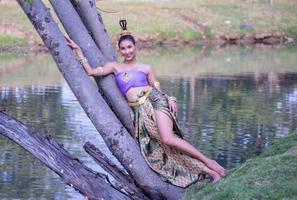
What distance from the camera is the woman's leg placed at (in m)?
7.58

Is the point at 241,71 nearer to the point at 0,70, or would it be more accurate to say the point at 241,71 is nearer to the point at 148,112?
the point at 0,70

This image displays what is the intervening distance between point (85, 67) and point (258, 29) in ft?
124

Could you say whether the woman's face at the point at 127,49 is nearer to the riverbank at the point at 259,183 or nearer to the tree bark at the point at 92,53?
the tree bark at the point at 92,53

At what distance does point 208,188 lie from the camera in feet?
24.0

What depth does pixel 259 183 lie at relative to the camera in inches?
273

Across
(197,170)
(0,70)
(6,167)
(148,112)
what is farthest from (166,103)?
(0,70)

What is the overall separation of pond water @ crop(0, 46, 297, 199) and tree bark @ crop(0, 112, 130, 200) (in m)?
3.80

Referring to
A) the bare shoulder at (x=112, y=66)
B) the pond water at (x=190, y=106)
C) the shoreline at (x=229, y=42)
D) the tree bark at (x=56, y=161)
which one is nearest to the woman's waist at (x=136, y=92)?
the bare shoulder at (x=112, y=66)

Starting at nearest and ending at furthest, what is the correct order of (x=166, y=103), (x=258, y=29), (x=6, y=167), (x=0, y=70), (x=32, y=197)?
(x=166, y=103) → (x=32, y=197) → (x=6, y=167) → (x=0, y=70) → (x=258, y=29)

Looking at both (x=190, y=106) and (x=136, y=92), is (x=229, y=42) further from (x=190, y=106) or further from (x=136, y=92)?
(x=136, y=92)

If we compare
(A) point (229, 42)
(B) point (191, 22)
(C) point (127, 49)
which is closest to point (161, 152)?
(C) point (127, 49)

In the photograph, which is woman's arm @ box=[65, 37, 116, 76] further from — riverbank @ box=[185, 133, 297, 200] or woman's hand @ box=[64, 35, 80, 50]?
riverbank @ box=[185, 133, 297, 200]

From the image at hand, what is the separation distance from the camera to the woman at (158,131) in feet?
25.2

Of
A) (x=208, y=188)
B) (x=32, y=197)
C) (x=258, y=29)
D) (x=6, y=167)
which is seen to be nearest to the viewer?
(x=208, y=188)
